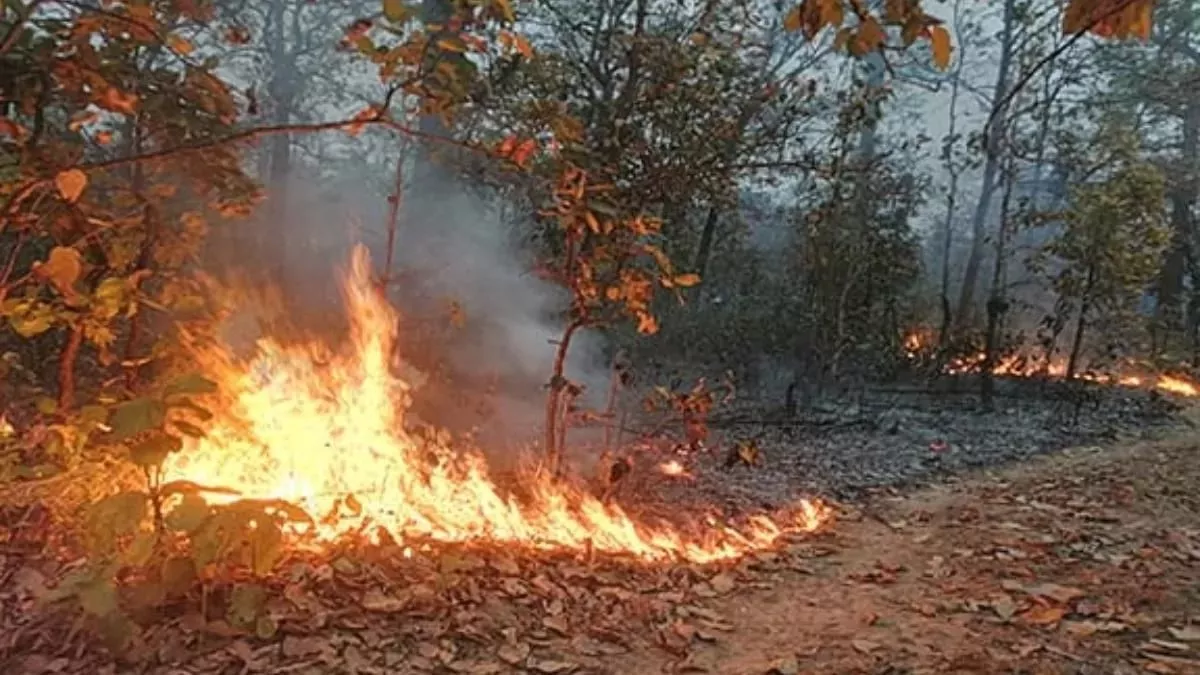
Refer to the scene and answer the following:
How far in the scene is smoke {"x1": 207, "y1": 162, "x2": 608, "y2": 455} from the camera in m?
7.57

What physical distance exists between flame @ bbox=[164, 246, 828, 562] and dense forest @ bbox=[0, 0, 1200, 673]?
0.08 feet

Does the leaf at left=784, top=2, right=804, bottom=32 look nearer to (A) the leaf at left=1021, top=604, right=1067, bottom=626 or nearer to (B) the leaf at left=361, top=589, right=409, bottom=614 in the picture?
(B) the leaf at left=361, top=589, right=409, bottom=614

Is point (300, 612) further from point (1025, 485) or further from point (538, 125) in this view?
point (1025, 485)

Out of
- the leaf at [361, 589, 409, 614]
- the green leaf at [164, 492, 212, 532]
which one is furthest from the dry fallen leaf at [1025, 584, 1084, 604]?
the green leaf at [164, 492, 212, 532]

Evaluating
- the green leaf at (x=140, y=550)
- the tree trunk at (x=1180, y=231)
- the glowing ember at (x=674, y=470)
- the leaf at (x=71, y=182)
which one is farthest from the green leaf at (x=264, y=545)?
the tree trunk at (x=1180, y=231)

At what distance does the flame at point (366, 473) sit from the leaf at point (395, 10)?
164 centimetres

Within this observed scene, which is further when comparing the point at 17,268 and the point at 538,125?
the point at 17,268

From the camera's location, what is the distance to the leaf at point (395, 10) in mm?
2076

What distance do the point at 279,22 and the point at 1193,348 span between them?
597 inches

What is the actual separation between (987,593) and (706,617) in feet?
3.64

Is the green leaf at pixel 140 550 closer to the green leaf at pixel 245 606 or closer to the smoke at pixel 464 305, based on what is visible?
the green leaf at pixel 245 606

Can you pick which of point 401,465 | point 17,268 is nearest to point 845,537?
point 401,465

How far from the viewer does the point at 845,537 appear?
15.2 feet

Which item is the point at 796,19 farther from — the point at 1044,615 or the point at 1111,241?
the point at 1111,241
